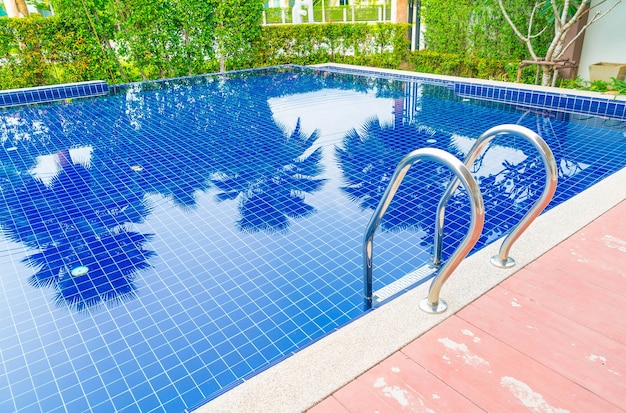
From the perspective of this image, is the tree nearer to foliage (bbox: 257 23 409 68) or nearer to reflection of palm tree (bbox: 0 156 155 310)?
foliage (bbox: 257 23 409 68)

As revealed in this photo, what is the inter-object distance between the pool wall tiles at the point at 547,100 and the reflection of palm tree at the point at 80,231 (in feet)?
22.3

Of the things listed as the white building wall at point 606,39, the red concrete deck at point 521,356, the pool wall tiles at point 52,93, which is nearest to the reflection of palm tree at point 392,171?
the red concrete deck at point 521,356

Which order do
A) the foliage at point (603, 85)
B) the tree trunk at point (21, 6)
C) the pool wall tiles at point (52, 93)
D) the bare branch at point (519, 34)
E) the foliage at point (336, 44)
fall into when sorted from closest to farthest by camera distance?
the foliage at point (603, 85) < the bare branch at point (519, 34) < the pool wall tiles at point (52, 93) < the foliage at point (336, 44) < the tree trunk at point (21, 6)

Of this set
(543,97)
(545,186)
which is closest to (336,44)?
(543,97)

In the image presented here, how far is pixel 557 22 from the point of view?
8945 mm

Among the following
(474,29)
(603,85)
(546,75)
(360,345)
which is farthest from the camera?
(474,29)

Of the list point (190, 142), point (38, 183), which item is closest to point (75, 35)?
point (190, 142)

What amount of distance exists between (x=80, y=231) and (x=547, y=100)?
25.0 feet

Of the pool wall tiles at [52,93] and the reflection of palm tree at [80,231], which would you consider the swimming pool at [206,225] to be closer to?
the reflection of palm tree at [80,231]

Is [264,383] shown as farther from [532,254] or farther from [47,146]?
[47,146]

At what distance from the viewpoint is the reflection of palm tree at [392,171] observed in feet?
14.6

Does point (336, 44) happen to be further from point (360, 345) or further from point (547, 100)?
point (360, 345)

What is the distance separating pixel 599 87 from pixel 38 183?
931cm

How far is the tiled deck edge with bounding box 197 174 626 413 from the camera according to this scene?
6.61ft
